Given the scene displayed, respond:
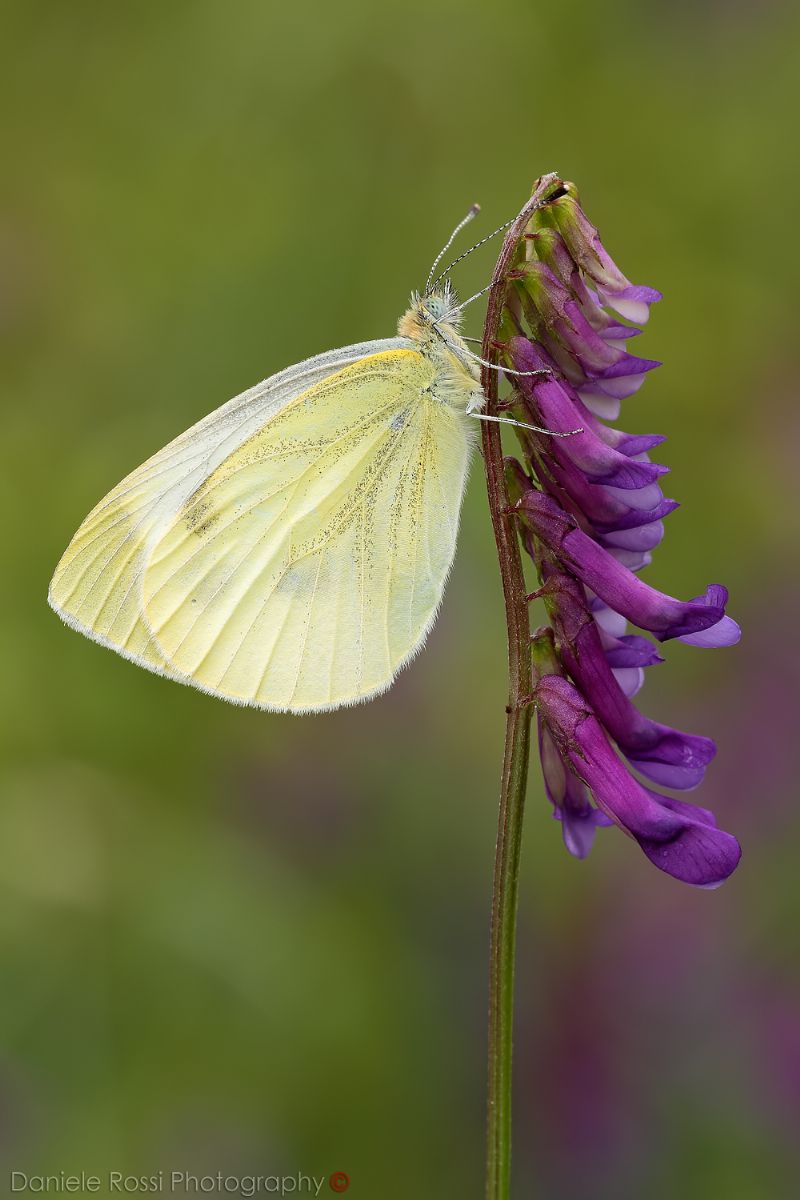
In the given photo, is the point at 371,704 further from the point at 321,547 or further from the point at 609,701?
the point at 609,701


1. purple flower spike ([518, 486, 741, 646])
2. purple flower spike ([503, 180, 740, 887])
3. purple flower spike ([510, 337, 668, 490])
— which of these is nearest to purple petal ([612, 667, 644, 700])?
purple flower spike ([503, 180, 740, 887])

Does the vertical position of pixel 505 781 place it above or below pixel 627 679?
below

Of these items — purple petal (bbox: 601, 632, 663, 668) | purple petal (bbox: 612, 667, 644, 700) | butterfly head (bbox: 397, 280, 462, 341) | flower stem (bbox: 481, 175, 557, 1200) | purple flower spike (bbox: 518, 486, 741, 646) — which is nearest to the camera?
flower stem (bbox: 481, 175, 557, 1200)

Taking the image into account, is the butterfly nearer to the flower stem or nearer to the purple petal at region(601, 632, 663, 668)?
the flower stem

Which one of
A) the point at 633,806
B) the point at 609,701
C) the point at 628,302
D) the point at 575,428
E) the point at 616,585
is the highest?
the point at 628,302

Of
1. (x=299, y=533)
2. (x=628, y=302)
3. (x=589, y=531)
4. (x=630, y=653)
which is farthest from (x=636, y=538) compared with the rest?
(x=299, y=533)

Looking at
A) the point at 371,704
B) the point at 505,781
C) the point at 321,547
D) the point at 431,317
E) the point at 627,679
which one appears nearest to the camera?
the point at 505,781
